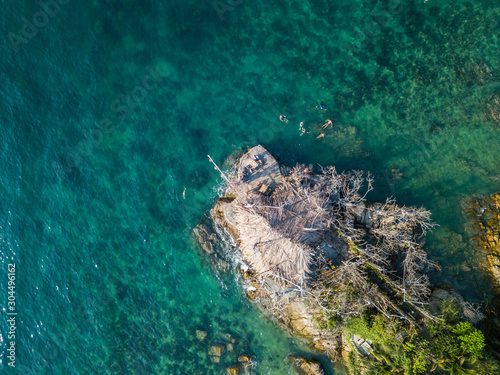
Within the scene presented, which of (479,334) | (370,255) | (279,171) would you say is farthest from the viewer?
(279,171)

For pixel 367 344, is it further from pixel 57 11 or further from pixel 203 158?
pixel 57 11

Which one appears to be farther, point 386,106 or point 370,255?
point 386,106

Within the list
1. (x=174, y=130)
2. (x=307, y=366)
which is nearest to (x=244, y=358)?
(x=307, y=366)

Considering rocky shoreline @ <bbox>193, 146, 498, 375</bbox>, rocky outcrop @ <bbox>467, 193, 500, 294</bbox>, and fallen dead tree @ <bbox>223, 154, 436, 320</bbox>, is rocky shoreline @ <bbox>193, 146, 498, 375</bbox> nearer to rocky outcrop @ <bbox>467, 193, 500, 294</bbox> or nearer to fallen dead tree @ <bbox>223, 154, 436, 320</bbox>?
fallen dead tree @ <bbox>223, 154, 436, 320</bbox>

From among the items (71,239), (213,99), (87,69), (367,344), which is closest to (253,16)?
(213,99)

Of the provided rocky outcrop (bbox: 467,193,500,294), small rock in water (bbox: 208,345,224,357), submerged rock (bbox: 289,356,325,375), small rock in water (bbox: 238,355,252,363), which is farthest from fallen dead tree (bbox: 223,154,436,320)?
small rock in water (bbox: 208,345,224,357)

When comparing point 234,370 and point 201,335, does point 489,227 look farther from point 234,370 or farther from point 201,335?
point 201,335
